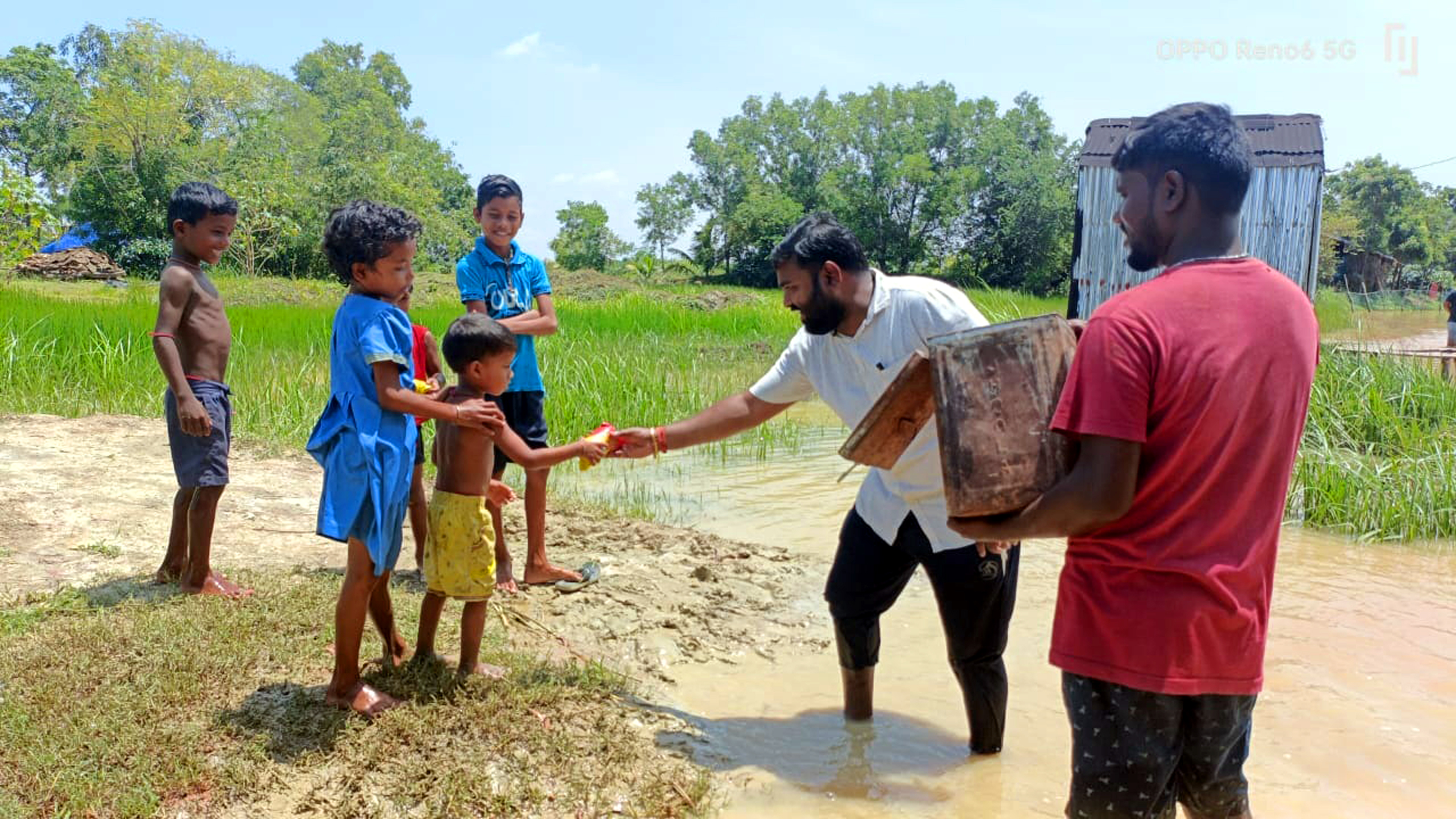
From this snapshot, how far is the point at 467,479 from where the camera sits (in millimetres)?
3254

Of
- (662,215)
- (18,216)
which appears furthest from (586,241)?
(18,216)

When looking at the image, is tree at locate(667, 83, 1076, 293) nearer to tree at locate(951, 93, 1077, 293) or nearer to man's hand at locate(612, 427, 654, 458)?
tree at locate(951, 93, 1077, 293)

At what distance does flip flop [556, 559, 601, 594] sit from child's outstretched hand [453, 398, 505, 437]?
1.58m

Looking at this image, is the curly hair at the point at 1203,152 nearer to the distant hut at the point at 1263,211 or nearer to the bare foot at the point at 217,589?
the bare foot at the point at 217,589

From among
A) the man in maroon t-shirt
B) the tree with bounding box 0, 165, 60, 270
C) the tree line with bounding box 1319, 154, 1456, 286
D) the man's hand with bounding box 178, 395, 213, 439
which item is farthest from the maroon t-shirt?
the tree line with bounding box 1319, 154, 1456, 286

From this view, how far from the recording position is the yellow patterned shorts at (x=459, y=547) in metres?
3.21

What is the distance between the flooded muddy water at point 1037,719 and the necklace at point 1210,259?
2.01 meters

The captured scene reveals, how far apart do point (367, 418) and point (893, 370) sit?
1.62 m

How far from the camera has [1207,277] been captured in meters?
1.85

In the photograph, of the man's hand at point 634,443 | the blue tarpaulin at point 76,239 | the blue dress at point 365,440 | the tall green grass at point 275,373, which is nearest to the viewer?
the blue dress at point 365,440

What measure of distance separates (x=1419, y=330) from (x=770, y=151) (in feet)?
85.5

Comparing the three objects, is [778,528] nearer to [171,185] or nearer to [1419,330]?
[1419,330]

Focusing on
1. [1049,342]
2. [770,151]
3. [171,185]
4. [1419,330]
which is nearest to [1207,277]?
[1049,342]

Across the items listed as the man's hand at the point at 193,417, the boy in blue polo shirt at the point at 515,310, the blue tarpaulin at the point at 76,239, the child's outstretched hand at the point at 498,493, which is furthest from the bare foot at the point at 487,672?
the blue tarpaulin at the point at 76,239
